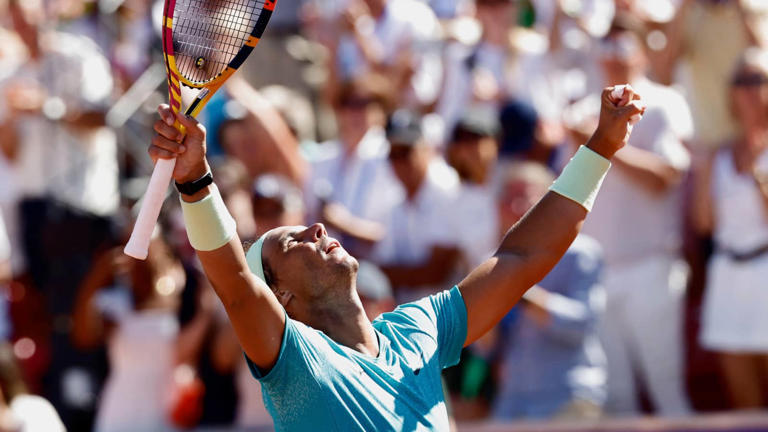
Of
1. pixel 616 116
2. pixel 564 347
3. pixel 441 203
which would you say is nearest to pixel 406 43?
pixel 441 203

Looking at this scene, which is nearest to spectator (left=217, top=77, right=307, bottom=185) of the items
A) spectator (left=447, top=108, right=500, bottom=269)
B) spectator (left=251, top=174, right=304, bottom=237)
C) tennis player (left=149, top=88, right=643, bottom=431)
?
spectator (left=251, top=174, right=304, bottom=237)

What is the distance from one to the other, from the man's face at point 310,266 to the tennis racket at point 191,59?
1.65 feet

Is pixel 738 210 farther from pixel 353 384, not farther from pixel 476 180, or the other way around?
pixel 353 384

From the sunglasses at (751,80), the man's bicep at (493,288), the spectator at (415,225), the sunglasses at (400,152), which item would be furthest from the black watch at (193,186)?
the sunglasses at (751,80)

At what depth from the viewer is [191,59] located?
3801 millimetres

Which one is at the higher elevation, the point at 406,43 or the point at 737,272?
the point at 737,272

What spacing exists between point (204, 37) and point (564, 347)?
3183mm

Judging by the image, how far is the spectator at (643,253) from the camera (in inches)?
273

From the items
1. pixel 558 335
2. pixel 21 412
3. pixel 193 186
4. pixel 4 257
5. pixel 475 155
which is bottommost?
pixel 21 412

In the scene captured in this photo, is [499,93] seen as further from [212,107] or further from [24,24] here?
[24,24]

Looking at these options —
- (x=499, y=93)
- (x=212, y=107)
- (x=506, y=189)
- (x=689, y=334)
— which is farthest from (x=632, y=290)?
(x=212, y=107)

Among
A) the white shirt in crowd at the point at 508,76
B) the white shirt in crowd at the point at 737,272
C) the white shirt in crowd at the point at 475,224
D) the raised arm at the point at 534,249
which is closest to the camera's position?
the raised arm at the point at 534,249

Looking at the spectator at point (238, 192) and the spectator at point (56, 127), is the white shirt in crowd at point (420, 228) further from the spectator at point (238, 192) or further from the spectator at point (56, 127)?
the spectator at point (56, 127)

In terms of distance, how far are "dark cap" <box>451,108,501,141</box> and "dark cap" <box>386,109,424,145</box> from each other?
0.23m
